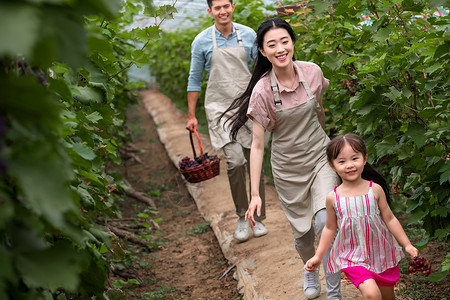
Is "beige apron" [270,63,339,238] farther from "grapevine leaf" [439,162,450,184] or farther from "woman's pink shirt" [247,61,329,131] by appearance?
"grapevine leaf" [439,162,450,184]

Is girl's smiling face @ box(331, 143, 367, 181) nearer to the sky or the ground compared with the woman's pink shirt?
nearer to the ground

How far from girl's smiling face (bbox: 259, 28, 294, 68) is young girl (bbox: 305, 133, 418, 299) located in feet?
2.35

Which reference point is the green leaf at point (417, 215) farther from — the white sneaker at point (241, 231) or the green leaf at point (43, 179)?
the green leaf at point (43, 179)

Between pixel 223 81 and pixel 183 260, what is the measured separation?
164cm

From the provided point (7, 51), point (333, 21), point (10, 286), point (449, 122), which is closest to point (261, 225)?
point (333, 21)

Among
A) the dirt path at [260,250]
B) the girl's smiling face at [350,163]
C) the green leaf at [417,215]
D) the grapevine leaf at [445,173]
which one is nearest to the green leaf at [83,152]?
the girl's smiling face at [350,163]

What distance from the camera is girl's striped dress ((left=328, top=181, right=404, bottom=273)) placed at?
9.38 ft

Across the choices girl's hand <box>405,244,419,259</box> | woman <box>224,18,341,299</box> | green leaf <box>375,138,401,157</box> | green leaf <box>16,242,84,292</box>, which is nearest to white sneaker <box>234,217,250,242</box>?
woman <box>224,18,341,299</box>

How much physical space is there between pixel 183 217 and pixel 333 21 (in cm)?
352

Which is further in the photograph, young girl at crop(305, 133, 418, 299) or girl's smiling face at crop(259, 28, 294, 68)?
girl's smiling face at crop(259, 28, 294, 68)

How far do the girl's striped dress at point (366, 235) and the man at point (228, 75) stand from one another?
1979 millimetres

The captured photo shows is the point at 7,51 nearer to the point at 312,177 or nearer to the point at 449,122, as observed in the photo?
the point at 449,122

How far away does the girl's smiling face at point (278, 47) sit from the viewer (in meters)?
3.45

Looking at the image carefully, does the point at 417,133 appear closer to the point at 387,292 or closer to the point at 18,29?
the point at 387,292
